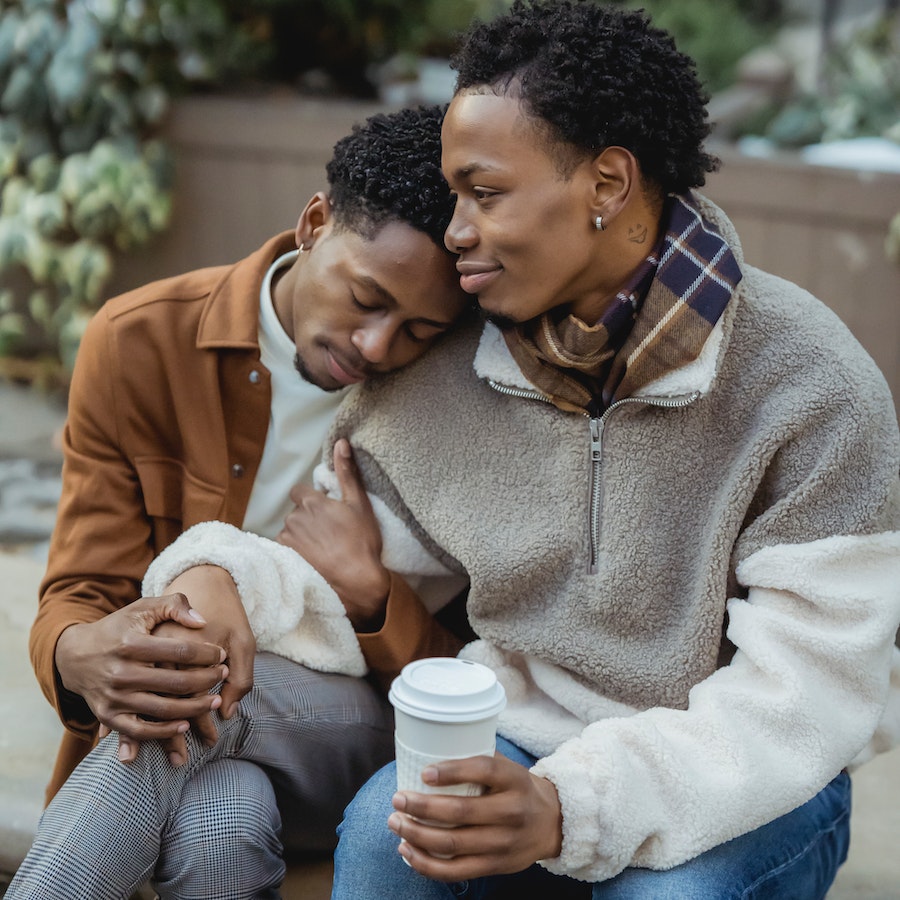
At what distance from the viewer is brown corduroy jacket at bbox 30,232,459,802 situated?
192 centimetres

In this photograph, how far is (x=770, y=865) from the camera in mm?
1578

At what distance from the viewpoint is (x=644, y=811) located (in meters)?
1.48

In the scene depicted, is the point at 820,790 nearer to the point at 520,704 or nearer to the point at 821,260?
the point at 520,704

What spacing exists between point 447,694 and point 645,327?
0.59 m

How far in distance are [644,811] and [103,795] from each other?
0.67 metres

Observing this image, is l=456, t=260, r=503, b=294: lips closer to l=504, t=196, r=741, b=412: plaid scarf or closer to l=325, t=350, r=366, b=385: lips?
l=504, t=196, r=741, b=412: plaid scarf

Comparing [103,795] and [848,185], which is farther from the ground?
[848,185]

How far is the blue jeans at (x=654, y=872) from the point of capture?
1502mm

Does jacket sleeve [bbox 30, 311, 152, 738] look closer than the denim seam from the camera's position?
No

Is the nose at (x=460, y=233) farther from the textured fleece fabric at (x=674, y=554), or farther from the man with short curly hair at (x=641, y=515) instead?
the textured fleece fabric at (x=674, y=554)

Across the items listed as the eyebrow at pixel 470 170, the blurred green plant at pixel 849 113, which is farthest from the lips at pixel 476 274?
the blurred green plant at pixel 849 113

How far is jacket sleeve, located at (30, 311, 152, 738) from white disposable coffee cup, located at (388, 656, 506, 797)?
73 cm

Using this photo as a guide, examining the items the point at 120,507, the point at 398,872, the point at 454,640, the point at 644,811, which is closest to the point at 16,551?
the point at 120,507

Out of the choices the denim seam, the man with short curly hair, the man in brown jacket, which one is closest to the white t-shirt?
the man in brown jacket
